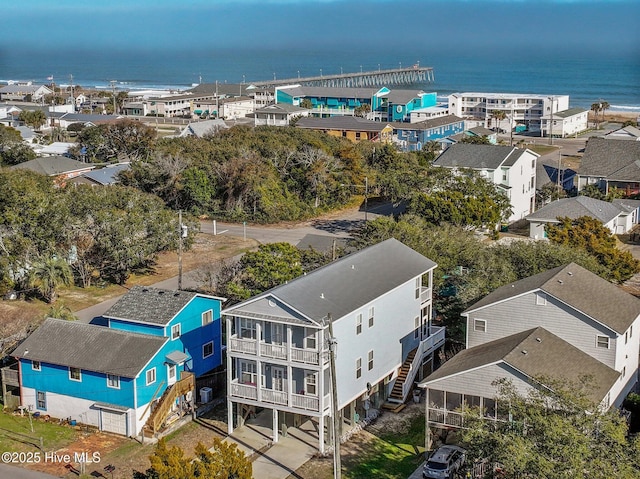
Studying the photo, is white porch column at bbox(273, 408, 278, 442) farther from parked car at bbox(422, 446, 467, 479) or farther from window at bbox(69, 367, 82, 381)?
window at bbox(69, 367, 82, 381)

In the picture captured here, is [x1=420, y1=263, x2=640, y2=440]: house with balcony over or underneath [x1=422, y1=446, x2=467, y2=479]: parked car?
over

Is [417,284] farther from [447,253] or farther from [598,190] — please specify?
[598,190]

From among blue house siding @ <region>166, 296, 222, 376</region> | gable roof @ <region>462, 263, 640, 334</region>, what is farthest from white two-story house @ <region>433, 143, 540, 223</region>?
blue house siding @ <region>166, 296, 222, 376</region>

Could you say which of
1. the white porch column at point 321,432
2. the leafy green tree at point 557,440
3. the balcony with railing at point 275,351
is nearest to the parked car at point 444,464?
the leafy green tree at point 557,440

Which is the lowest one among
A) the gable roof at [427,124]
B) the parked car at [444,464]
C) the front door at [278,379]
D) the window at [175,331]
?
the parked car at [444,464]

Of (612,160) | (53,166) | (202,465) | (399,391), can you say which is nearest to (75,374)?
(202,465)

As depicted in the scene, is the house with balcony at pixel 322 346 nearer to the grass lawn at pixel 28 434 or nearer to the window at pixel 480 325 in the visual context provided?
the window at pixel 480 325
